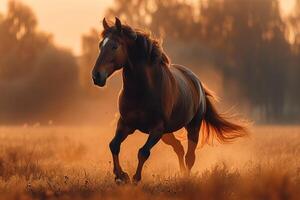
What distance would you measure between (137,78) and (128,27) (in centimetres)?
71

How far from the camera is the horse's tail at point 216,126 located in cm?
1283

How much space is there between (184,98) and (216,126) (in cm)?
234

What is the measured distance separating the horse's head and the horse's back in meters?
1.42

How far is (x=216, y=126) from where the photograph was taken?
12.9 meters

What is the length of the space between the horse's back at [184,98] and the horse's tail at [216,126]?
2.40 ft

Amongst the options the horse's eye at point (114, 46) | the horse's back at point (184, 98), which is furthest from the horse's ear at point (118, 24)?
the horse's back at point (184, 98)

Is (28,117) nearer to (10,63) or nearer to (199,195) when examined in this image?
(10,63)

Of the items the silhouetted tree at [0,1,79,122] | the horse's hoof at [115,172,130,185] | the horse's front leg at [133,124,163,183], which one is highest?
the silhouetted tree at [0,1,79,122]

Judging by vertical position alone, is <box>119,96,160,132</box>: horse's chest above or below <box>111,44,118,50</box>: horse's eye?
below

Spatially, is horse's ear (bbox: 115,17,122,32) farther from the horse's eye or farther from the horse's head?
the horse's eye

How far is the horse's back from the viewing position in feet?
34.2

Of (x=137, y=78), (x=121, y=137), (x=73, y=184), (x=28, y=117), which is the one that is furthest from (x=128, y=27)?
(x=28, y=117)

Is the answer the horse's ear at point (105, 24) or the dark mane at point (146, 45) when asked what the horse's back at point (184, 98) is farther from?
the horse's ear at point (105, 24)

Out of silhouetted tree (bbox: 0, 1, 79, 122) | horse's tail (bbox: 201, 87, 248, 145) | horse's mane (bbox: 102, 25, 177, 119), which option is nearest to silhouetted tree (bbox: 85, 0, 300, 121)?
silhouetted tree (bbox: 0, 1, 79, 122)
